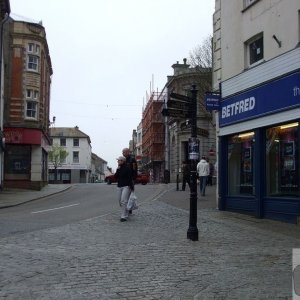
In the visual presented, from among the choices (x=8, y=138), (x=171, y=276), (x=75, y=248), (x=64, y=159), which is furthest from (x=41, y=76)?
(x=64, y=159)

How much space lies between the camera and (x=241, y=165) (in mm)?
16266

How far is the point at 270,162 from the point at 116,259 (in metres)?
7.37

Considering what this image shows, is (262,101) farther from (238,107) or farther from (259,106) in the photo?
(238,107)

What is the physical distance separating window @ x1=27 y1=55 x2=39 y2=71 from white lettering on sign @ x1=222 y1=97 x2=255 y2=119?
22378 mm

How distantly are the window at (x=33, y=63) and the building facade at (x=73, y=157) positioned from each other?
199 ft

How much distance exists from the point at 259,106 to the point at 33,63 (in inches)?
976

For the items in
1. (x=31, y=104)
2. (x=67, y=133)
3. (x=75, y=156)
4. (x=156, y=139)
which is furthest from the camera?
(x=67, y=133)

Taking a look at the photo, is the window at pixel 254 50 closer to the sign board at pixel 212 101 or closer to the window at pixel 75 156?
the sign board at pixel 212 101

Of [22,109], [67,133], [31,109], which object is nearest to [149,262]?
[22,109]

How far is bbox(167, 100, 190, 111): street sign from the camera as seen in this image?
422 inches

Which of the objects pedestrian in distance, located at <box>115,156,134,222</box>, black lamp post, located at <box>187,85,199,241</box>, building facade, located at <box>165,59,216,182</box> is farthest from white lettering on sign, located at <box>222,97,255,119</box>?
building facade, located at <box>165,59,216,182</box>

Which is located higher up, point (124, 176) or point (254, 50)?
point (254, 50)

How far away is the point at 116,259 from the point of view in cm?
862

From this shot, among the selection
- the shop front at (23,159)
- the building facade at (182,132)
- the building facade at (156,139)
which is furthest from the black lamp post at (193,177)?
the building facade at (156,139)
